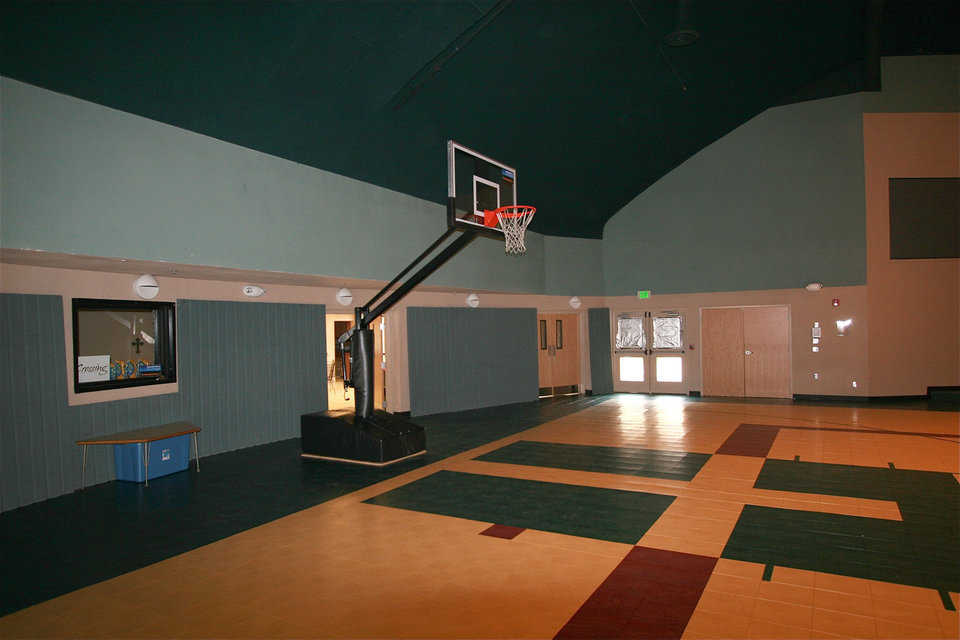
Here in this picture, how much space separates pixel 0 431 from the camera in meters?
5.23

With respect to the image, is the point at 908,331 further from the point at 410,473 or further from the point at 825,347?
the point at 410,473

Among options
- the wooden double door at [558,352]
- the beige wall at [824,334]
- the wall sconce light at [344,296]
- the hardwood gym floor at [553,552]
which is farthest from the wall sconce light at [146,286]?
the beige wall at [824,334]

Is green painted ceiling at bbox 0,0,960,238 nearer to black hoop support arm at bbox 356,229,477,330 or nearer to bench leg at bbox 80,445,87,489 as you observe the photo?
black hoop support arm at bbox 356,229,477,330

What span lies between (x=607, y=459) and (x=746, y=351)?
6.54m

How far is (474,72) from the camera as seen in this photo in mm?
7156

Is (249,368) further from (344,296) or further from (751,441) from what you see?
(751,441)

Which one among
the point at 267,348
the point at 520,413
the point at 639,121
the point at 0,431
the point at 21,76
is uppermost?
the point at 639,121

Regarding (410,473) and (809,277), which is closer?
(410,473)

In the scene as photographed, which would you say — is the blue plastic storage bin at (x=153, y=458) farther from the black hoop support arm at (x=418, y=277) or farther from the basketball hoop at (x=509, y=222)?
the basketball hoop at (x=509, y=222)

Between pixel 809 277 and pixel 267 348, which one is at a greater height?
pixel 809 277

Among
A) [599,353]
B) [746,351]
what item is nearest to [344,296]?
[599,353]

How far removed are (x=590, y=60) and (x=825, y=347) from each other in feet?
23.6

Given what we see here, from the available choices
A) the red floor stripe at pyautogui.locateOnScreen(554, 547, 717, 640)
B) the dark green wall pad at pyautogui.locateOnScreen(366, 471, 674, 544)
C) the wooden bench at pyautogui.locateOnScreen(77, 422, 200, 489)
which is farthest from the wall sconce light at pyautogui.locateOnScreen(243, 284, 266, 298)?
the red floor stripe at pyautogui.locateOnScreen(554, 547, 717, 640)

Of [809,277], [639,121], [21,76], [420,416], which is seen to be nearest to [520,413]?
[420,416]
